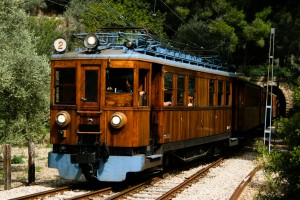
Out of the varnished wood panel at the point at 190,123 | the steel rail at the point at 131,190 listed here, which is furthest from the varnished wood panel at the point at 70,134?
the varnished wood panel at the point at 190,123

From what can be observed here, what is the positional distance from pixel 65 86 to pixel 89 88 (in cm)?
66

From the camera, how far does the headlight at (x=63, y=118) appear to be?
11188 mm

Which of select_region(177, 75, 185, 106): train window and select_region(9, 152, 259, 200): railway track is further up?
select_region(177, 75, 185, 106): train window

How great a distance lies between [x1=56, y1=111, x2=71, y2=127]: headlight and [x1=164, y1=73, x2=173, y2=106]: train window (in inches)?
92.3

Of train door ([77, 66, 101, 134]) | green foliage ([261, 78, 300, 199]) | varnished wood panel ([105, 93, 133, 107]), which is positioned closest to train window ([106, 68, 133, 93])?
varnished wood panel ([105, 93, 133, 107])

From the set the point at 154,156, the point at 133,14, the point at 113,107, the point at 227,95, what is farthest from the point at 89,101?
the point at 133,14

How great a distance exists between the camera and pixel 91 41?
37.4 ft

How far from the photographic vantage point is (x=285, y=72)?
37.3 metres

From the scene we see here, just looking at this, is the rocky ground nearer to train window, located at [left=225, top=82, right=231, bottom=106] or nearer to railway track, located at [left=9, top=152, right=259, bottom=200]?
railway track, located at [left=9, top=152, right=259, bottom=200]

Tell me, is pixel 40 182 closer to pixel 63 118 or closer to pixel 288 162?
pixel 63 118

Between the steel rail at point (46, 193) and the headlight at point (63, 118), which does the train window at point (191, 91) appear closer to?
the headlight at point (63, 118)

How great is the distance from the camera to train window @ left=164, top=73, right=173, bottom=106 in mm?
12052

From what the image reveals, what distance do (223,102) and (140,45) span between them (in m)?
5.77

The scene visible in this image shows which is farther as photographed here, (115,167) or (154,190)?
(154,190)
